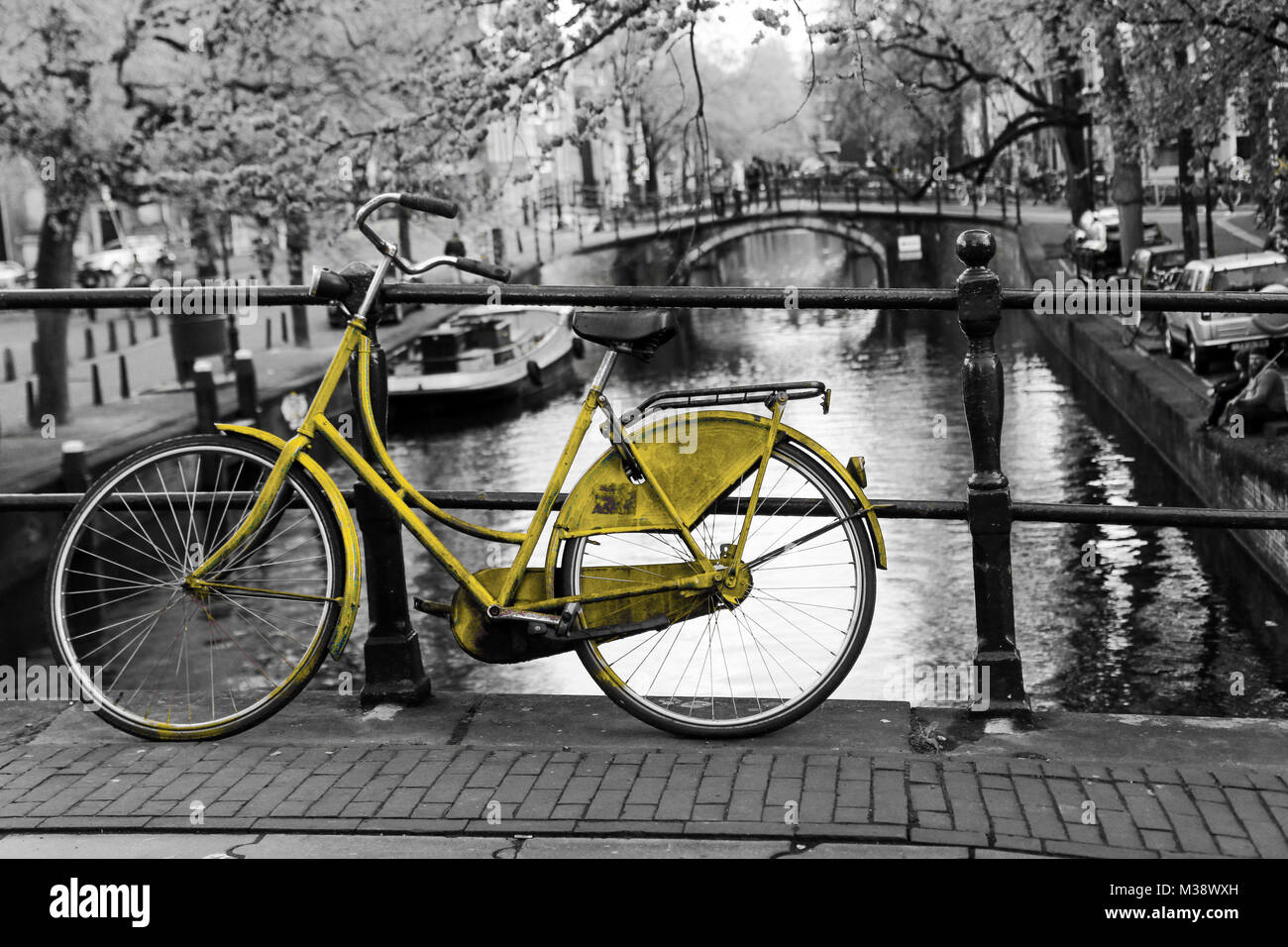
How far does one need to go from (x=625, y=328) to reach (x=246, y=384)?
19.6 metres

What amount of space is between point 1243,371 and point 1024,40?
13528mm

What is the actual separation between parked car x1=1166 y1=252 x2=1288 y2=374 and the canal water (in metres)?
1.41

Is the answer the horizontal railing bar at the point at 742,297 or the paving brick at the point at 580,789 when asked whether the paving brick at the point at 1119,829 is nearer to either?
the paving brick at the point at 580,789

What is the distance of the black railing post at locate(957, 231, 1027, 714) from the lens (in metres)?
3.99

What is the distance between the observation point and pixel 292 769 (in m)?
3.78

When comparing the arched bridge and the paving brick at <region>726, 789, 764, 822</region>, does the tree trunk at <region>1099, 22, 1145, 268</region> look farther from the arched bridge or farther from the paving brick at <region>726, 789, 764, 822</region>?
the arched bridge

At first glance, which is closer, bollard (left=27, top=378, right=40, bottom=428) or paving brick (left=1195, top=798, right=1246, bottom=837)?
paving brick (left=1195, top=798, right=1246, bottom=837)

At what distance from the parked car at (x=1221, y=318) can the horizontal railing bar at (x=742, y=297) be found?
1397cm

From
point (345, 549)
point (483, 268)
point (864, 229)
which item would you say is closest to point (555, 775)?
point (345, 549)

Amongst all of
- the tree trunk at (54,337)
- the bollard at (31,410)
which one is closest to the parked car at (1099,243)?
the tree trunk at (54,337)

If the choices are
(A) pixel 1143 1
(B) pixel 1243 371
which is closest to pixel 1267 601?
(B) pixel 1243 371

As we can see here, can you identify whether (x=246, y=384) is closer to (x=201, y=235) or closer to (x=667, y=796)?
(x=201, y=235)

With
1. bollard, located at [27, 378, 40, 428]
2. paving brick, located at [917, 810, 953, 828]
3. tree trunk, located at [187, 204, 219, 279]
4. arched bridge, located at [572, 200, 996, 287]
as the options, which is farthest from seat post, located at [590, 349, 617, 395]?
arched bridge, located at [572, 200, 996, 287]

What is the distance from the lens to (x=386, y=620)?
14.1ft
